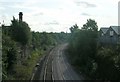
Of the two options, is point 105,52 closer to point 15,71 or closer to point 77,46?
point 15,71

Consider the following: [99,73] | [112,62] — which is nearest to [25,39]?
[99,73]

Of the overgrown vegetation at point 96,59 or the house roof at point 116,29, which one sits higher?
the house roof at point 116,29

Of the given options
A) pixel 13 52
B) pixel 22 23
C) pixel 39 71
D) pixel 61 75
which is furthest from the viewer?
pixel 22 23

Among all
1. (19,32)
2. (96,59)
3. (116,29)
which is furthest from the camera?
(116,29)

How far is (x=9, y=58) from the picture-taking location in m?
51.5

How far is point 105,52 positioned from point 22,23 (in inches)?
1275

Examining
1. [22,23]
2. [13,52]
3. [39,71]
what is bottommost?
[39,71]

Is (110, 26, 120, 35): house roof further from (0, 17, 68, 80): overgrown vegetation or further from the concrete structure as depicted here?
(0, 17, 68, 80): overgrown vegetation

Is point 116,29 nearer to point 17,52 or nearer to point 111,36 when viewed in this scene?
point 111,36

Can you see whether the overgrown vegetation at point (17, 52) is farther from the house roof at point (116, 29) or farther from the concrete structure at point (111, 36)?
the house roof at point (116, 29)

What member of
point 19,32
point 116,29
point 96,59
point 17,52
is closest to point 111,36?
point 116,29

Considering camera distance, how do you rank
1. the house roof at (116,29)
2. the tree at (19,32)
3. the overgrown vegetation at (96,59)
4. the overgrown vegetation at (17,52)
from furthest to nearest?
the house roof at (116,29) < the tree at (19,32) < the overgrown vegetation at (17,52) < the overgrown vegetation at (96,59)

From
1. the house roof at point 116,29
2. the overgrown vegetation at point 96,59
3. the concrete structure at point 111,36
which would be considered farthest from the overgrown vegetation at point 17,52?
the house roof at point 116,29

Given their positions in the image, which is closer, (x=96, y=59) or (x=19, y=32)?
(x=96, y=59)
